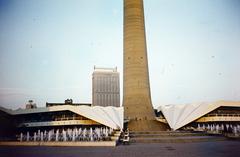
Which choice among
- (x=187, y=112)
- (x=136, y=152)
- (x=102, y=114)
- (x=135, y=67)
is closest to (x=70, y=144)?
(x=136, y=152)

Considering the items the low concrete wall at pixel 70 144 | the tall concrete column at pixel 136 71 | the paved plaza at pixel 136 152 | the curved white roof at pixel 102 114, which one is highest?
the tall concrete column at pixel 136 71

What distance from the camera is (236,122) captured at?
43938 mm

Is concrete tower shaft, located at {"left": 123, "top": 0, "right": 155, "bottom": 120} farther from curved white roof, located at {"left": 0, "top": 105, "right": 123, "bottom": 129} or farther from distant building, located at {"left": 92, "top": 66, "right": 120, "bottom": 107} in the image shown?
distant building, located at {"left": 92, "top": 66, "right": 120, "bottom": 107}

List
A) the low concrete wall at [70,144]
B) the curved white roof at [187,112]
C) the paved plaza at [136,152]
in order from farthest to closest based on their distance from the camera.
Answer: the curved white roof at [187,112], the low concrete wall at [70,144], the paved plaza at [136,152]

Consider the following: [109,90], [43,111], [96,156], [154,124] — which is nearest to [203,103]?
[154,124]

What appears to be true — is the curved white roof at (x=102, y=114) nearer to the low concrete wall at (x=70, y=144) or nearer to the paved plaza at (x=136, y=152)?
the low concrete wall at (x=70, y=144)

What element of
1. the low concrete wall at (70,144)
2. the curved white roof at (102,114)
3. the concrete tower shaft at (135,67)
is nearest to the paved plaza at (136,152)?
the low concrete wall at (70,144)

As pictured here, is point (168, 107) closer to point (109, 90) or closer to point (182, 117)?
point (182, 117)

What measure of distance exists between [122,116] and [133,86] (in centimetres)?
494

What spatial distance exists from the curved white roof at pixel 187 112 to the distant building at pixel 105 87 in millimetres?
90637

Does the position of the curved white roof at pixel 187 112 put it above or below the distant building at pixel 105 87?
below

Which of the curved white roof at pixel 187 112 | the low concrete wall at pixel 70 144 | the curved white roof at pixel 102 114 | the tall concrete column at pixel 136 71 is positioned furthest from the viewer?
the tall concrete column at pixel 136 71

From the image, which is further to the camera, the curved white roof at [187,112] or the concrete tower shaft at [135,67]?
the concrete tower shaft at [135,67]

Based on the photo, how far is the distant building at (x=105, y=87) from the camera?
13025 centimetres
